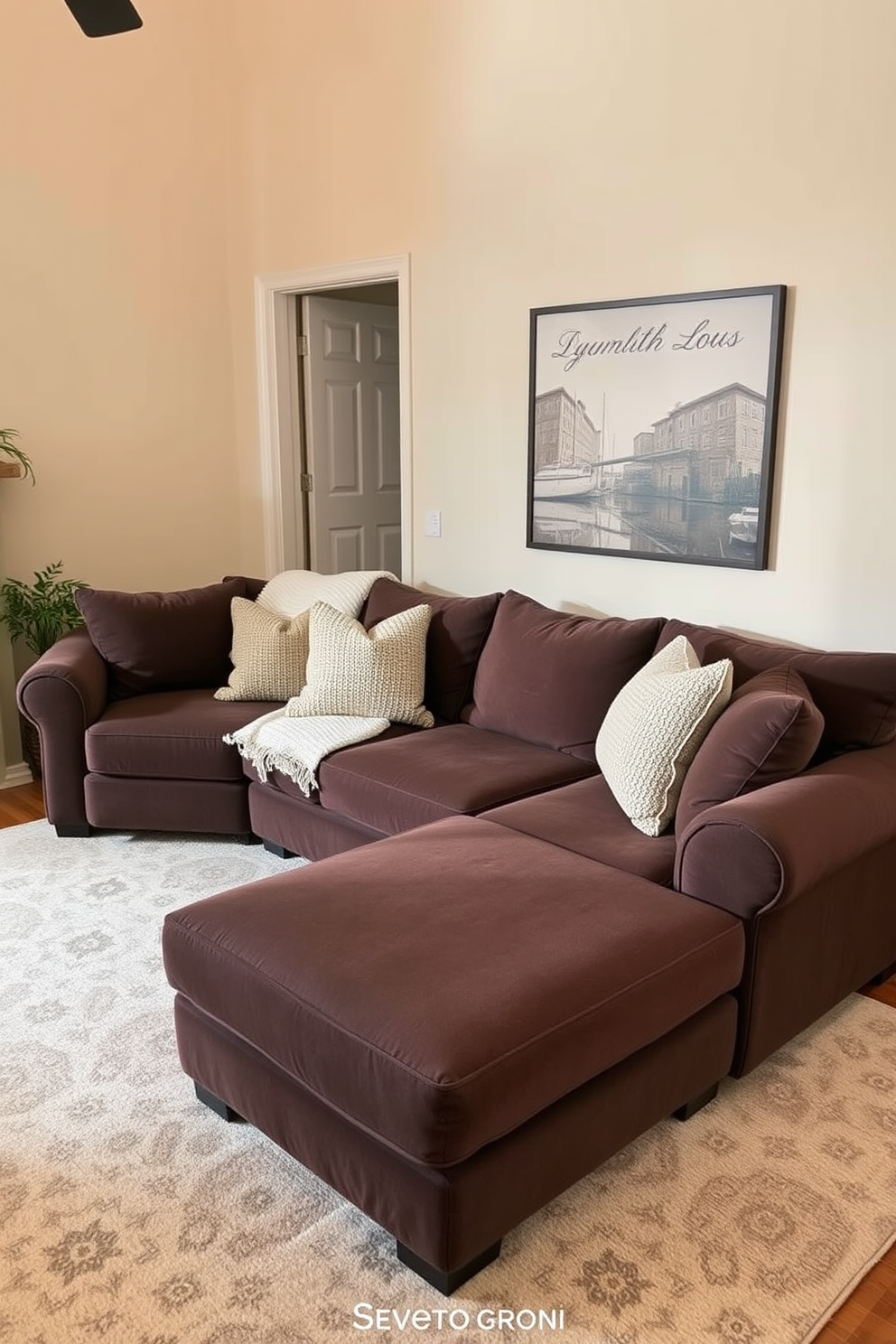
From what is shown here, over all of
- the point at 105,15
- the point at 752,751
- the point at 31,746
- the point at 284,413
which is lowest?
the point at 31,746

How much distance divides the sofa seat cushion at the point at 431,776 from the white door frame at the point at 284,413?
1395 mm

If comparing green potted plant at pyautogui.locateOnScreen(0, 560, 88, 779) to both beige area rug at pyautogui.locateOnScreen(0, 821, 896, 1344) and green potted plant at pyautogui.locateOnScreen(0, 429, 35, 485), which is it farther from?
beige area rug at pyautogui.locateOnScreen(0, 821, 896, 1344)

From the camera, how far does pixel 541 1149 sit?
6.19ft

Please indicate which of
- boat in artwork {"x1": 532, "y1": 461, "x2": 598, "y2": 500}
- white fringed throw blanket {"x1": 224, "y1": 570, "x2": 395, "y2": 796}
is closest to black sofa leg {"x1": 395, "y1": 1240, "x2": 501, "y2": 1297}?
white fringed throw blanket {"x1": 224, "y1": 570, "x2": 395, "y2": 796}

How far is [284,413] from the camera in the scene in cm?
514

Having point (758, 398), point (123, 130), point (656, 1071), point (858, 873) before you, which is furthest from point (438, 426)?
point (656, 1071)

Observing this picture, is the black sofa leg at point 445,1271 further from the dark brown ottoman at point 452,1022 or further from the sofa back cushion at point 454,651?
the sofa back cushion at point 454,651

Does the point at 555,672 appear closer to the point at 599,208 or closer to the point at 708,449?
the point at 708,449

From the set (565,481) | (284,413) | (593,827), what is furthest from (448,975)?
(284,413)

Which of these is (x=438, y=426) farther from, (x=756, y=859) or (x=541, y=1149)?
(x=541, y=1149)

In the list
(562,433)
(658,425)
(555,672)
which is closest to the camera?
(555,672)

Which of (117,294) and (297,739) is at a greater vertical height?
(117,294)

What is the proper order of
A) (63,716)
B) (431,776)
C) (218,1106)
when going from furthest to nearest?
(63,716)
(431,776)
(218,1106)

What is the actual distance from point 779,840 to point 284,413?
3638 millimetres
